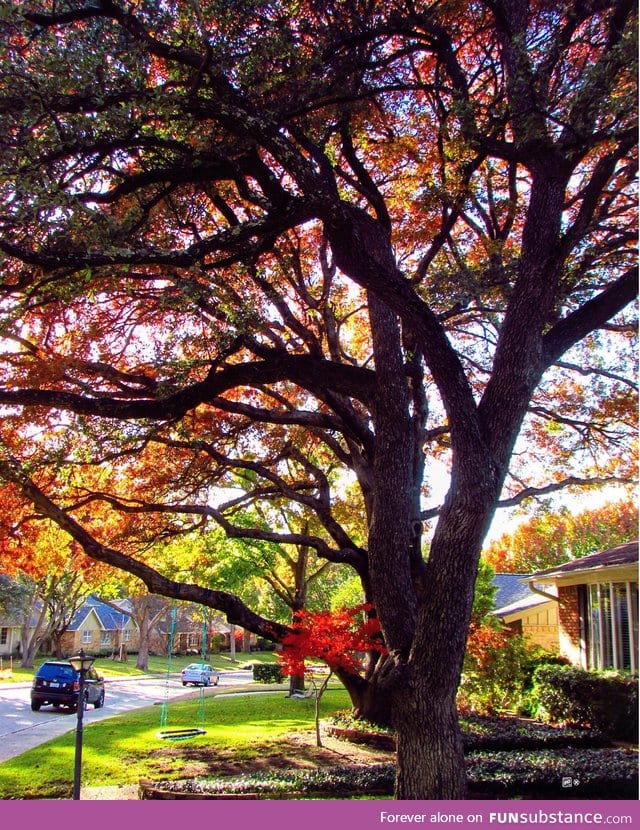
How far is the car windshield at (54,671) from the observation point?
1825 centimetres

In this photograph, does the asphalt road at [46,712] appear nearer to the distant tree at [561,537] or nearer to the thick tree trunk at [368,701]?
the thick tree trunk at [368,701]

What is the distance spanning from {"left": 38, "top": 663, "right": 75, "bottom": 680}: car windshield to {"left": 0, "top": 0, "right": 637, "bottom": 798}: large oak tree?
9.16 meters

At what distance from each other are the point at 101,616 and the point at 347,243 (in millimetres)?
49634

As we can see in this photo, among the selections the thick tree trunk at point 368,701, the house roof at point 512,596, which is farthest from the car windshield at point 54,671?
the house roof at point 512,596

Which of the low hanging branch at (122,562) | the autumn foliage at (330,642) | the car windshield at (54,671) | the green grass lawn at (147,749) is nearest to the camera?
the green grass lawn at (147,749)

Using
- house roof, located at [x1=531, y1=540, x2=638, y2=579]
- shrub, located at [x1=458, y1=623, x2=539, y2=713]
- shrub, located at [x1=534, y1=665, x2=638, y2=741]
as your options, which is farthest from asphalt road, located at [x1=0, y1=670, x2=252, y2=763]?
house roof, located at [x1=531, y1=540, x2=638, y2=579]

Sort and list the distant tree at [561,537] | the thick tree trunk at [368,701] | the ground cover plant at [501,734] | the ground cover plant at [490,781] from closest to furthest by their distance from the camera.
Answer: the ground cover plant at [490,781], the ground cover plant at [501,734], the thick tree trunk at [368,701], the distant tree at [561,537]

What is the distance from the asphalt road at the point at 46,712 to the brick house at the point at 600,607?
349 inches

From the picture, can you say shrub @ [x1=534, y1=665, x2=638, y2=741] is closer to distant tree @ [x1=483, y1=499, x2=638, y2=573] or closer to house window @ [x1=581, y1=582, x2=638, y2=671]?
house window @ [x1=581, y1=582, x2=638, y2=671]
